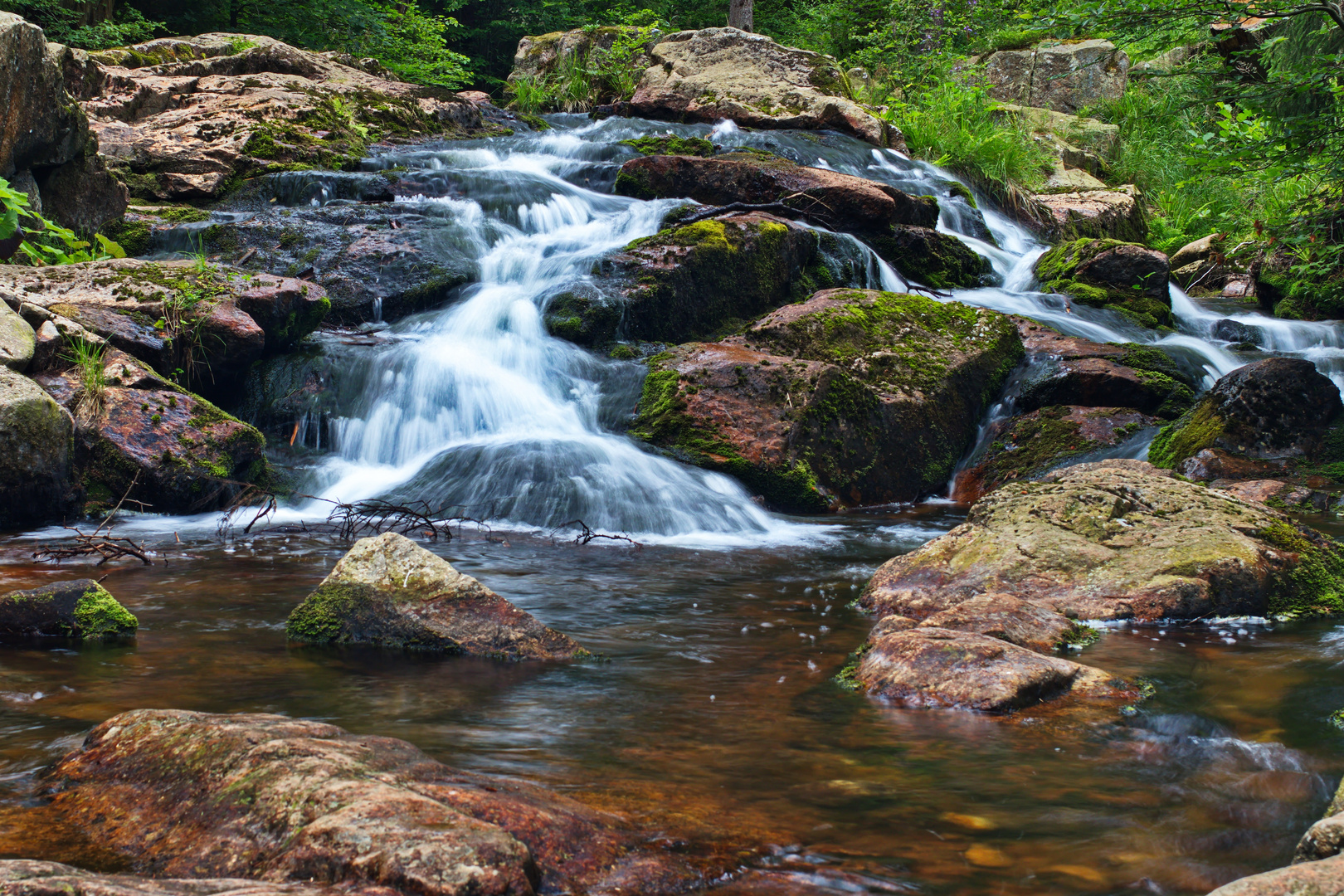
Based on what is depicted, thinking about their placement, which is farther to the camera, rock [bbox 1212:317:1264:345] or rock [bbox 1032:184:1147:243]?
rock [bbox 1032:184:1147:243]

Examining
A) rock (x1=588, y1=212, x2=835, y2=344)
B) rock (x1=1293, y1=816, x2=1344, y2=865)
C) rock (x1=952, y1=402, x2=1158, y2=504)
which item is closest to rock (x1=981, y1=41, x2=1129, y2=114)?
rock (x1=588, y1=212, x2=835, y2=344)

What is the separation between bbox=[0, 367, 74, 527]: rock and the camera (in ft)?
18.9

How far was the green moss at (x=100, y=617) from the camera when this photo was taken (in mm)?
3789

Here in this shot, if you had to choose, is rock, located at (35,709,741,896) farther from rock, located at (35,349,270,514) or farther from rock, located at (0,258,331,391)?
rock, located at (0,258,331,391)

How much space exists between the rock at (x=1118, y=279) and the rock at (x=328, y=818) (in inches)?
443

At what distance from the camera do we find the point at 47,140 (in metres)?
8.57

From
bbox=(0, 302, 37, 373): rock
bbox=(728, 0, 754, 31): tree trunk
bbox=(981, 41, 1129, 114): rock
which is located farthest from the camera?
bbox=(981, 41, 1129, 114): rock

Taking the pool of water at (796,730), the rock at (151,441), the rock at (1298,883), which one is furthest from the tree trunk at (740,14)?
the rock at (1298,883)

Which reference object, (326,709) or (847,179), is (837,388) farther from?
(326,709)

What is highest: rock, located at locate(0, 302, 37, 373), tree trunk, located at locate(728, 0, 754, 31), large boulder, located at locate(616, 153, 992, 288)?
tree trunk, located at locate(728, 0, 754, 31)

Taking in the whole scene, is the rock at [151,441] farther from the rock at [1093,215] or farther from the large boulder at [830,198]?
the rock at [1093,215]

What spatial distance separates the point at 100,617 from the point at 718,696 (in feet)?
8.31

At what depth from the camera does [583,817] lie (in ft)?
7.35

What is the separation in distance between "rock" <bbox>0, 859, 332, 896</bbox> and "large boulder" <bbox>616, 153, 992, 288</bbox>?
10684 millimetres
